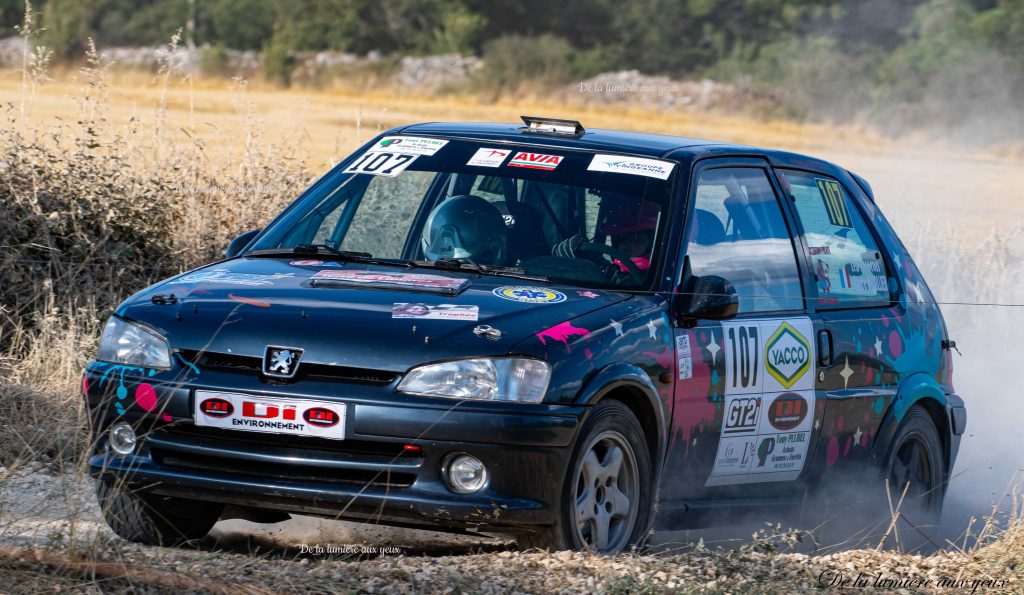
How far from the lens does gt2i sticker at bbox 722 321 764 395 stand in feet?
19.6

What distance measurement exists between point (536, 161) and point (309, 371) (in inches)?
67.6

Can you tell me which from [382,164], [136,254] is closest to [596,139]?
[382,164]

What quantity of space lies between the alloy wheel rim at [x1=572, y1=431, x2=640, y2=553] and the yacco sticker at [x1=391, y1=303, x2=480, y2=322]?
0.58m

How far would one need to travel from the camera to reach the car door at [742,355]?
229 inches

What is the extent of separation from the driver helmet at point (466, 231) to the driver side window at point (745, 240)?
753 millimetres

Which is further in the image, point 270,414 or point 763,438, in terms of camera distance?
A: point 763,438

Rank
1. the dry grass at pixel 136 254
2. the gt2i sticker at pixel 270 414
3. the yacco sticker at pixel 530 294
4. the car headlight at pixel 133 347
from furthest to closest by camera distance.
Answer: the yacco sticker at pixel 530 294 → the car headlight at pixel 133 347 → the gt2i sticker at pixel 270 414 → the dry grass at pixel 136 254

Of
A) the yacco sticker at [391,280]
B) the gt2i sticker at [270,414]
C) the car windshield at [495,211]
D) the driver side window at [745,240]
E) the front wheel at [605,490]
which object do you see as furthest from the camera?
the driver side window at [745,240]

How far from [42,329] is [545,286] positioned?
4051 mm

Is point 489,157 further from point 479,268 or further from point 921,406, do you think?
point 921,406

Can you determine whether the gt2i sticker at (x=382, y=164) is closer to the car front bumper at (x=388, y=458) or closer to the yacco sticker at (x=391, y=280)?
the yacco sticker at (x=391, y=280)

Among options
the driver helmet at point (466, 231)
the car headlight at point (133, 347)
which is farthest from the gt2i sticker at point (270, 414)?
the driver helmet at point (466, 231)

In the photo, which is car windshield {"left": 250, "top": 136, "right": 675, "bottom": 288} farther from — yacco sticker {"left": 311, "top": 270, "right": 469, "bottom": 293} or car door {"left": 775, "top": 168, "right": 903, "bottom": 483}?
car door {"left": 775, "top": 168, "right": 903, "bottom": 483}

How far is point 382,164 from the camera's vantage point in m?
6.63
